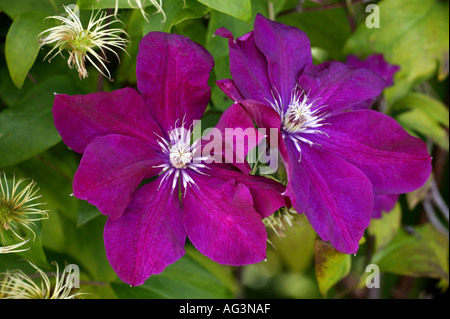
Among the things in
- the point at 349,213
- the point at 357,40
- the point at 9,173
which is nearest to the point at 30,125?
the point at 9,173

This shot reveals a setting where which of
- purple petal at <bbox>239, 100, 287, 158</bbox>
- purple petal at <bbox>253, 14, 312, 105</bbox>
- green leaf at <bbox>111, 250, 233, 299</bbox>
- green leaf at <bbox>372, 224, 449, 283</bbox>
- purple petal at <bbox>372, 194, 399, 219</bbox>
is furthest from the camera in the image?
green leaf at <bbox>372, 224, 449, 283</bbox>

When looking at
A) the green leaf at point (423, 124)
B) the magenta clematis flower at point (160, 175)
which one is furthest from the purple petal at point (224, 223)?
the green leaf at point (423, 124)

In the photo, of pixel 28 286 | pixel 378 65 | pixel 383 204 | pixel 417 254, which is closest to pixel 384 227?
pixel 383 204

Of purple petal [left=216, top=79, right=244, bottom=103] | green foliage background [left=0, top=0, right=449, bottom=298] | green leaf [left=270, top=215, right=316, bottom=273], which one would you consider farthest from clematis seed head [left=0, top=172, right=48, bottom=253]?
green leaf [left=270, top=215, right=316, bottom=273]

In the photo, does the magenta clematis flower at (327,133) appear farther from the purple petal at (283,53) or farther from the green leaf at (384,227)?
the green leaf at (384,227)

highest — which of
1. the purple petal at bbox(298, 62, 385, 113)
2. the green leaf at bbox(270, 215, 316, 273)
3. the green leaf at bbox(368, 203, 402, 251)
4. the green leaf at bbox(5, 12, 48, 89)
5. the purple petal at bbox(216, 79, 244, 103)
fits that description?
the green leaf at bbox(5, 12, 48, 89)

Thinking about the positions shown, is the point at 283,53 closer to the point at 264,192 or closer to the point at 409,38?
the point at 264,192

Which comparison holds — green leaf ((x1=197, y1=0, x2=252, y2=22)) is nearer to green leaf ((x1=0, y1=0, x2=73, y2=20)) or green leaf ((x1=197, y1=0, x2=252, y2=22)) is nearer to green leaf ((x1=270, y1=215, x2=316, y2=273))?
green leaf ((x1=0, y1=0, x2=73, y2=20))

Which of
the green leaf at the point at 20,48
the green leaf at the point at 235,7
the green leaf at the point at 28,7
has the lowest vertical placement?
the green leaf at the point at 20,48
